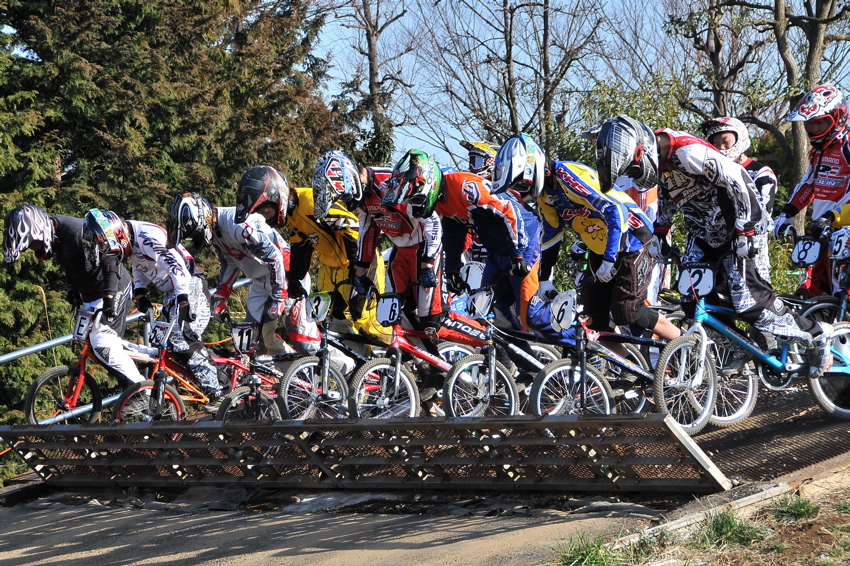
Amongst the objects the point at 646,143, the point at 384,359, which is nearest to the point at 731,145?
the point at 646,143

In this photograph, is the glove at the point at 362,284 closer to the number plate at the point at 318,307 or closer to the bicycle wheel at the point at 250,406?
the number plate at the point at 318,307

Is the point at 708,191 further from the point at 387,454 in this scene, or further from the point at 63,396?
the point at 63,396

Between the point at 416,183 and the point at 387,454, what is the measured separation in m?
2.29

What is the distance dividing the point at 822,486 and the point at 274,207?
17.6 ft

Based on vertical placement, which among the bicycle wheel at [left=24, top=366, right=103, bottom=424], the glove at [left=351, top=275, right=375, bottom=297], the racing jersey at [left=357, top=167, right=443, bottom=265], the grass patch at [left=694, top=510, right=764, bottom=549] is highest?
the racing jersey at [left=357, top=167, right=443, bottom=265]

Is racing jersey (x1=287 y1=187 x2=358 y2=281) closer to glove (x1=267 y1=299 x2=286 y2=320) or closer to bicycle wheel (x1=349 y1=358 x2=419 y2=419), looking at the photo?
glove (x1=267 y1=299 x2=286 y2=320)

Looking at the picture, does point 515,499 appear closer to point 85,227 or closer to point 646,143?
point 646,143

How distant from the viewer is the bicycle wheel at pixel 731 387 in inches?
275

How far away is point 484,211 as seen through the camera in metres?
8.18

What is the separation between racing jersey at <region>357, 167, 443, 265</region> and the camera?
27.4 ft

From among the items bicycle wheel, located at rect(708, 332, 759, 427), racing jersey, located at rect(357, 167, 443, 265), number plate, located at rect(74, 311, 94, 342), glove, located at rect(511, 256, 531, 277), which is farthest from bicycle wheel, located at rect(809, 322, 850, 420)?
number plate, located at rect(74, 311, 94, 342)

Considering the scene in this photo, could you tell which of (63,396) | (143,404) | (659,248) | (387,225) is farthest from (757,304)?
(63,396)

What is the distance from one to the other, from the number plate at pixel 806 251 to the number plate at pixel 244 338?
4.92 m

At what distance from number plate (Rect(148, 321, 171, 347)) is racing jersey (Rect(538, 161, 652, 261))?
380 cm
